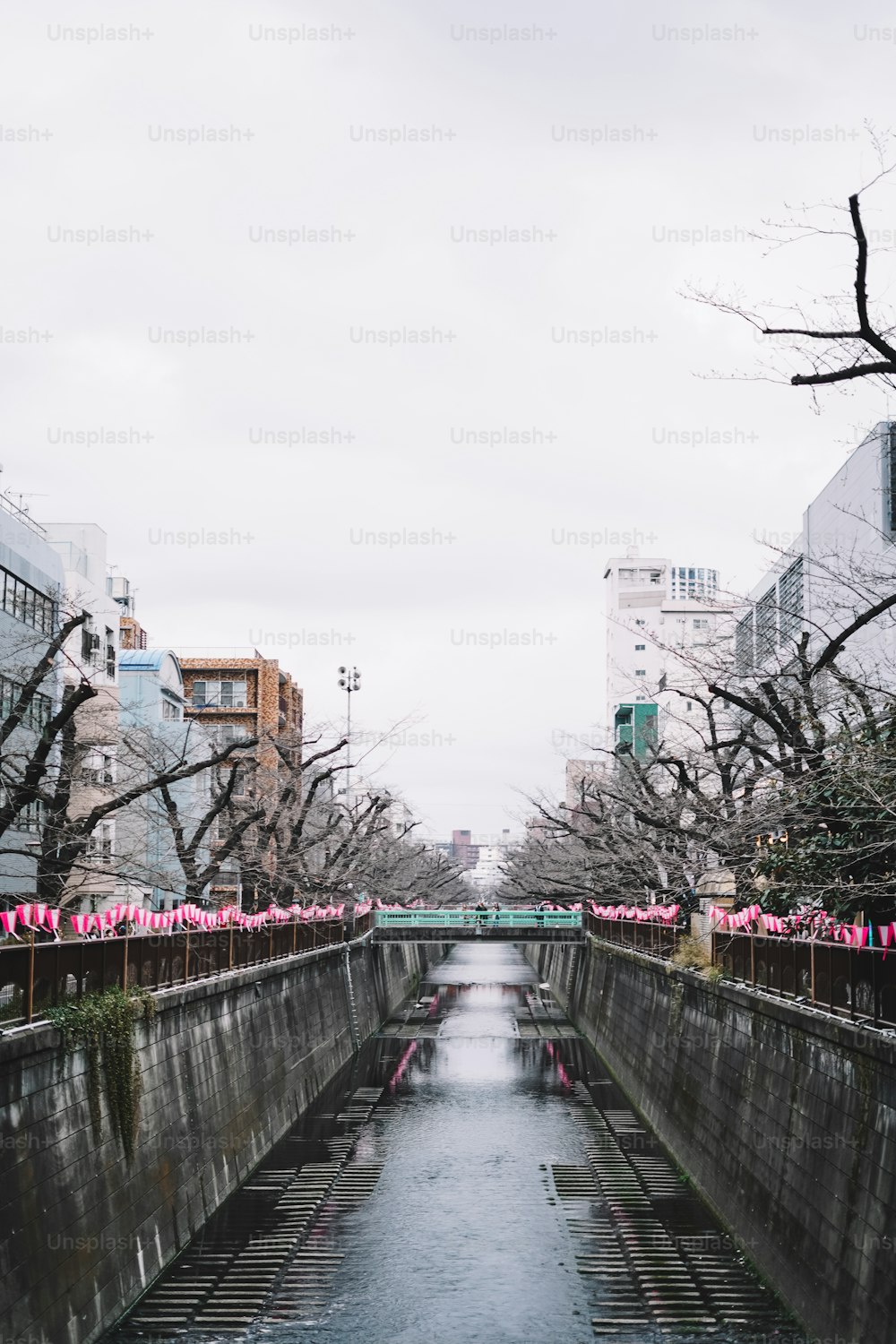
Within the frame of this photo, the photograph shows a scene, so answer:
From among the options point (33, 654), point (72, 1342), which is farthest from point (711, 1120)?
point (33, 654)

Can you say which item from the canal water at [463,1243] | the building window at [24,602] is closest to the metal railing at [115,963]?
the canal water at [463,1243]

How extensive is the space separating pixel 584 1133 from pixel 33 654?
23298 millimetres

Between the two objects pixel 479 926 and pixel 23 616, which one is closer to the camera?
pixel 23 616

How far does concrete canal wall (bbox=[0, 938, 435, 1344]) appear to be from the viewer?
16453 millimetres

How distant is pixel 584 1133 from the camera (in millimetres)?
38000

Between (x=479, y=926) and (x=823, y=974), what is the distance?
45.7 metres

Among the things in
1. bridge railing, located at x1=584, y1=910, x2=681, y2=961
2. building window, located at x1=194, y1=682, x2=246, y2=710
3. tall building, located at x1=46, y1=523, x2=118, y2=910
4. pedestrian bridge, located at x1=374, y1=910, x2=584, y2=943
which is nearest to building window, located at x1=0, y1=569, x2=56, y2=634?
tall building, located at x1=46, y1=523, x2=118, y2=910

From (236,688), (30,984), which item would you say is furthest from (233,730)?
(30,984)

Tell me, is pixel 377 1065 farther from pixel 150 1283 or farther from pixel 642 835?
pixel 150 1283

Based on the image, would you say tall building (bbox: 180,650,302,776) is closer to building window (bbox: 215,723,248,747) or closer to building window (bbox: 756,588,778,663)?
building window (bbox: 215,723,248,747)

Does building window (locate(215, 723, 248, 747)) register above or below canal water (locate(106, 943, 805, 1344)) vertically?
above

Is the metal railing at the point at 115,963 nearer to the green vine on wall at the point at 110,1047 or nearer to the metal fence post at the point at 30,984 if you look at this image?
the metal fence post at the point at 30,984

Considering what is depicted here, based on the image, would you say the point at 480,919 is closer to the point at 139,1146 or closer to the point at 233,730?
the point at 233,730

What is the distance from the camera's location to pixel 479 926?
65.8 m
